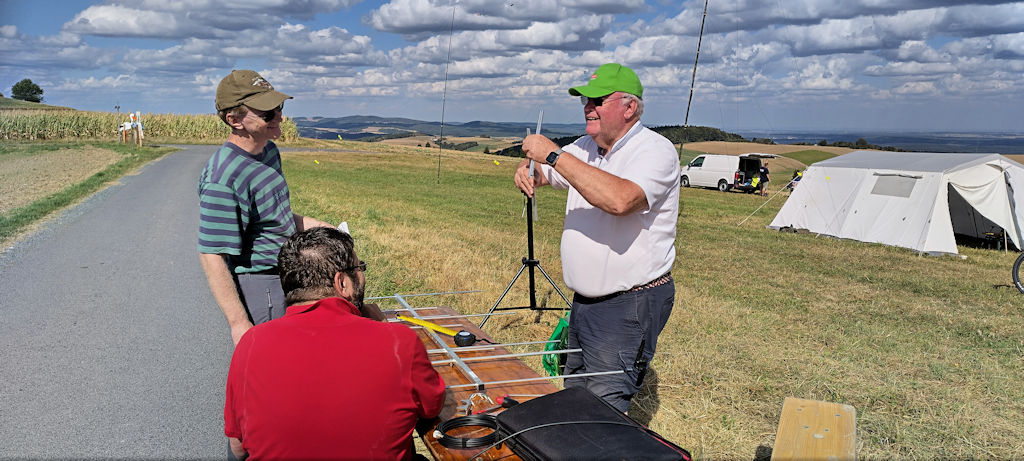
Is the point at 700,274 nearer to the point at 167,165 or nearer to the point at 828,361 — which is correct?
the point at 828,361

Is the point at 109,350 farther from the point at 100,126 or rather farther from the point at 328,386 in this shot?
the point at 100,126

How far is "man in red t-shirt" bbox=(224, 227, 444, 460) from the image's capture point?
2096 millimetres

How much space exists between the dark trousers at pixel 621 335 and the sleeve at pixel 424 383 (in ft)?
3.38

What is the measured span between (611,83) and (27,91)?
161m

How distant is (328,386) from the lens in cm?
209

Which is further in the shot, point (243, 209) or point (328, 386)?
point (243, 209)

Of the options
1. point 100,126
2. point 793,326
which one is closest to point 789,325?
point 793,326

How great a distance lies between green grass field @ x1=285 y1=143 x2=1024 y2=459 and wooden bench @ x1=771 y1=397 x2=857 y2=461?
2375 mm

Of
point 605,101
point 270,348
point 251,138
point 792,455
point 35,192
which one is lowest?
point 35,192

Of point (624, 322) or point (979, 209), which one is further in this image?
point (979, 209)

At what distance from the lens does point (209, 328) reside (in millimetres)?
6453

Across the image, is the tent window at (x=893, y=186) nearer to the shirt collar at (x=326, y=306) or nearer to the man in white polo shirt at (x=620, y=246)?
the man in white polo shirt at (x=620, y=246)

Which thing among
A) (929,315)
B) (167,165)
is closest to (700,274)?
(929,315)

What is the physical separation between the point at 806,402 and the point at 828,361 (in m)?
4.50
